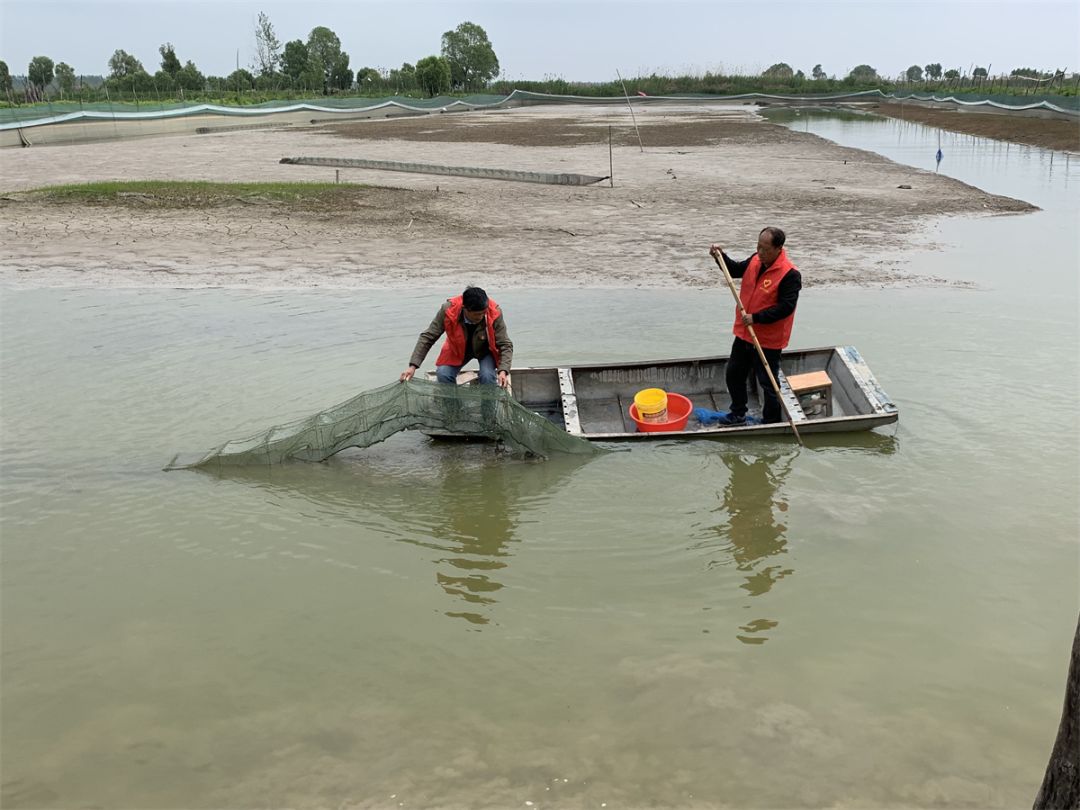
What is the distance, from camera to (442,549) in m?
6.19

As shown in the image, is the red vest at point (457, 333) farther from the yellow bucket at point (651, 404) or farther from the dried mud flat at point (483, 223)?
the dried mud flat at point (483, 223)

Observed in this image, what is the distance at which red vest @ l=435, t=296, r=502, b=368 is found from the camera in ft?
23.8

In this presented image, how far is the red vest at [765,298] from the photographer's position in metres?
7.35

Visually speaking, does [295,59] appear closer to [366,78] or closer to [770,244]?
[366,78]

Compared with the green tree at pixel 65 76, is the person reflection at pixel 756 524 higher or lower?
lower

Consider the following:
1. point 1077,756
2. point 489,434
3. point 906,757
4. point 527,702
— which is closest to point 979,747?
point 906,757

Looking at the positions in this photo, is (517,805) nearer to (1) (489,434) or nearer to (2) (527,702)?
(2) (527,702)

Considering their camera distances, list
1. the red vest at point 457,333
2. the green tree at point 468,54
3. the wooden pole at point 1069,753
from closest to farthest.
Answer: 1. the wooden pole at point 1069,753
2. the red vest at point 457,333
3. the green tree at point 468,54

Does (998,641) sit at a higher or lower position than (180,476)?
lower

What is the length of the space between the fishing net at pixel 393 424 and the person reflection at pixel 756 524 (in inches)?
56.6

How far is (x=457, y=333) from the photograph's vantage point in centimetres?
738

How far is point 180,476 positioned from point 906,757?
5498mm

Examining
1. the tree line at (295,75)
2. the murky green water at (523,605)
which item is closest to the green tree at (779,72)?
the tree line at (295,75)

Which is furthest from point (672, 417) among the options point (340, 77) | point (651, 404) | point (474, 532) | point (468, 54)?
point (468, 54)
